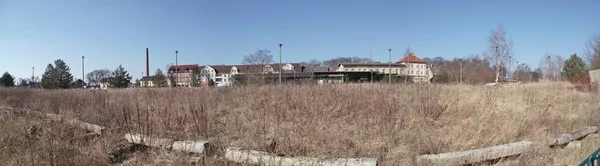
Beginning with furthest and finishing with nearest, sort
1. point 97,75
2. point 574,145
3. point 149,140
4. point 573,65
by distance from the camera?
point 97,75 < point 573,65 < point 574,145 < point 149,140

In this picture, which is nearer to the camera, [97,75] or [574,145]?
[574,145]

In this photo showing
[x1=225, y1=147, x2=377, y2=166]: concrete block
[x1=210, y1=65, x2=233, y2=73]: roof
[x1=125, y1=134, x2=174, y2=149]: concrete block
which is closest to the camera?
[x1=225, y1=147, x2=377, y2=166]: concrete block

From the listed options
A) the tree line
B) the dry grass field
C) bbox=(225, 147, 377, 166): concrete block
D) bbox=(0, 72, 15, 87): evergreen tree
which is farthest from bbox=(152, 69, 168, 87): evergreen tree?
bbox=(225, 147, 377, 166): concrete block

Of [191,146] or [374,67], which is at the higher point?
[374,67]

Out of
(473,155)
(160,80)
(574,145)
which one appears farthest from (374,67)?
(473,155)

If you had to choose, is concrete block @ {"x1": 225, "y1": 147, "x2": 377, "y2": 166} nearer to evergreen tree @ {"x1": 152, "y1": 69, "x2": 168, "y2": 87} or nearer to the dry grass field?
the dry grass field

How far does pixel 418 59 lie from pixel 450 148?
347ft

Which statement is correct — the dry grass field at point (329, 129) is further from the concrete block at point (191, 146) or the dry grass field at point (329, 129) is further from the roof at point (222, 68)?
the roof at point (222, 68)

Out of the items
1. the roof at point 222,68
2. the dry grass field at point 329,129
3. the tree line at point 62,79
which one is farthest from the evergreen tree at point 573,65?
the roof at point 222,68

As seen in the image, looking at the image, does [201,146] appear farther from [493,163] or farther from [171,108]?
[493,163]

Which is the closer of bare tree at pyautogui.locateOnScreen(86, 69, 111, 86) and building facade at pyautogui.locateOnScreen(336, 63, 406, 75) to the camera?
building facade at pyautogui.locateOnScreen(336, 63, 406, 75)

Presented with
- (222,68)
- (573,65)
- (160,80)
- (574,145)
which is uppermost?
(222,68)

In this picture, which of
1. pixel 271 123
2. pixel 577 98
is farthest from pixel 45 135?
pixel 577 98

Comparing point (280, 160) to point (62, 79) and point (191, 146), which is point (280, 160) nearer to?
point (191, 146)
